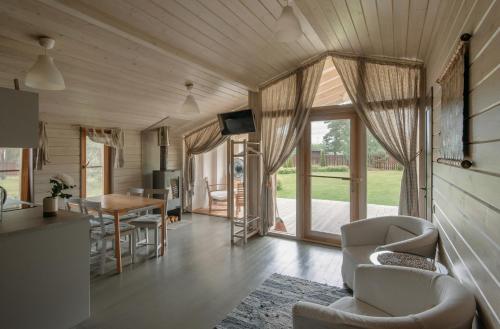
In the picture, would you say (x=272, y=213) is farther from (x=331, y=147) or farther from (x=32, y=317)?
(x=32, y=317)

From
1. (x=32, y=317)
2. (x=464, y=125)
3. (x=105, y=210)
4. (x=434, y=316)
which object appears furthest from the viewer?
(x=105, y=210)

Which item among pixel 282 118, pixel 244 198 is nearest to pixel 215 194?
pixel 244 198

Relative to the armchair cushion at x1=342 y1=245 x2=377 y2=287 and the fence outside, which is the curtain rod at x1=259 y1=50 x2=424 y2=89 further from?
the armchair cushion at x1=342 y1=245 x2=377 y2=287

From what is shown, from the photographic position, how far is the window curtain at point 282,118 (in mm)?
4043

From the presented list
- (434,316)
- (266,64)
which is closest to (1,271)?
(434,316)

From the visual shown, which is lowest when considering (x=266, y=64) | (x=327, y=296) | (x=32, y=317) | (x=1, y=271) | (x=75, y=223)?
(x=327, y=296)

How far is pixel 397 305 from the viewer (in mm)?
1582

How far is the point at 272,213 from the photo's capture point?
183 inches

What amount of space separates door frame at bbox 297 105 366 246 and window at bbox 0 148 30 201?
3928mm

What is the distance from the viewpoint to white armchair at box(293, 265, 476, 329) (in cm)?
115

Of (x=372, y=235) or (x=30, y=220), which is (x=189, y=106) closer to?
(x=30, y=220)

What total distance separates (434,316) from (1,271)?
92.9 inches

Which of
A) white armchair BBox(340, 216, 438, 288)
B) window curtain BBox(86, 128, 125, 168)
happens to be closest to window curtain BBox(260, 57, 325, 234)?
white armchair BBox(340, 216, 438, 288)

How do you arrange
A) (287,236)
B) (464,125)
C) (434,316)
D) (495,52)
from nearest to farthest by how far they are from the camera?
(495,52) → (434,316) → (464,125) → (287,236)
